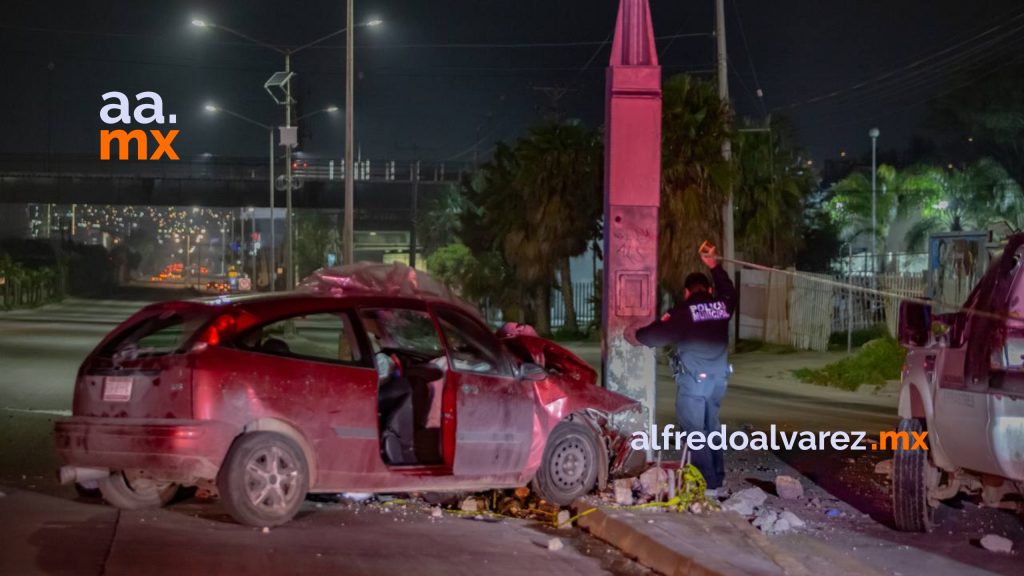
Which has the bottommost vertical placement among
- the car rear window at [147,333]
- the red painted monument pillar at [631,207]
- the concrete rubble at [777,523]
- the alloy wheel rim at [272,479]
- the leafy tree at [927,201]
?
the concrete rubble at [777,523]

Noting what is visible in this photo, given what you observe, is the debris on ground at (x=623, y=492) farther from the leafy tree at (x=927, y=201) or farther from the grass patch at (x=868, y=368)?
the leafy tree at (x=927, y=201)

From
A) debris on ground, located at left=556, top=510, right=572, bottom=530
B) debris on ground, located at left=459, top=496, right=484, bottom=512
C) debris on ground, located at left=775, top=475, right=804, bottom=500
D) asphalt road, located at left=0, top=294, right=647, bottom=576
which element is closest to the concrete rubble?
debris on ground, located at left=775, top=475, right=804, bottom=500

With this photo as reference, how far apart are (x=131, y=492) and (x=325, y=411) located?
1.55 m

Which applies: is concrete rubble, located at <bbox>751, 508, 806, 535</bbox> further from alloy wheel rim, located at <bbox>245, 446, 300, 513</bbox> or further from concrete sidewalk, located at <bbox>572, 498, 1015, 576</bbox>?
alloy wheel rim, located at <bbox>245, 446, 300, 513</bbox>

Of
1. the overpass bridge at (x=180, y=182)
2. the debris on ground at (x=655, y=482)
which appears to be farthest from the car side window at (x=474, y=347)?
the overpass bridge at (x=180, y=182)

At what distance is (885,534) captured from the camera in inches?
339

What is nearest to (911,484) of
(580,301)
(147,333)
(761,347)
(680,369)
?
(680,369)

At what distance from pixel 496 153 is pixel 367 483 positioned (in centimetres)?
3906

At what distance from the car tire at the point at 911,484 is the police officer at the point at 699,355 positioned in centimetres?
167

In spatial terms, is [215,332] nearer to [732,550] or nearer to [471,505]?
[471,505]

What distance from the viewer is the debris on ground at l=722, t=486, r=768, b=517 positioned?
9102 mm

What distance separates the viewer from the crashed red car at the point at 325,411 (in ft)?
26.2

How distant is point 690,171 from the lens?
32.3 meters

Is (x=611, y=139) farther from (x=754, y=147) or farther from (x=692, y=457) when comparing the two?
(x=754, y=147)
